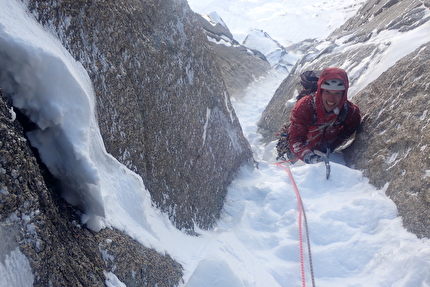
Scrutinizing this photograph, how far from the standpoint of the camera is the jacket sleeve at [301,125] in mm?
4840

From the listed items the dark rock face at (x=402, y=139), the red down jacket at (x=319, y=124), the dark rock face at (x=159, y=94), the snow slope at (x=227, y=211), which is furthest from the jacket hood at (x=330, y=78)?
the dark rock face at (x=159, y=94)

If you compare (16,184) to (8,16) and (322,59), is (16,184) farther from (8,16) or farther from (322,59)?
(322,59)

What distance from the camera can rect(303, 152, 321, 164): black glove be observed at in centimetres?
461

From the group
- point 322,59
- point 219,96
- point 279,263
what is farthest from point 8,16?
point 322,59

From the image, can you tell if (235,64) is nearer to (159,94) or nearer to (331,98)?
(331,98)

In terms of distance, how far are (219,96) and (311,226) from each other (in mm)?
2394

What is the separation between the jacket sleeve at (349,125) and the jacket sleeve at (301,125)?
0.52 meters

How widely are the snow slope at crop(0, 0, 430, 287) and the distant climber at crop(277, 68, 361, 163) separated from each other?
796 millimetres

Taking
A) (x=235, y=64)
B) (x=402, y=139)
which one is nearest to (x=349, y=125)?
(x=402, y=139)

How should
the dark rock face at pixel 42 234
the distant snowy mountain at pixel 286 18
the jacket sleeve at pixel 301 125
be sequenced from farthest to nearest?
the distant snowy mountain at pixel 286 18
the jacket sleeve at pixel 301 125
the dark rock face at pixel 42 234

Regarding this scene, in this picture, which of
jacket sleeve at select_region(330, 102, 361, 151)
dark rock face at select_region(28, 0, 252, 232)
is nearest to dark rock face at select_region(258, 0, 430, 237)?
jacket sleeve at select_region(330, 102, 361, 151)

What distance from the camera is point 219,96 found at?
4633 mm

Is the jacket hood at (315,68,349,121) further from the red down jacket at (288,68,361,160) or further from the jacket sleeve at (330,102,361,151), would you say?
the jacket sleeve at (330,102,361,151)

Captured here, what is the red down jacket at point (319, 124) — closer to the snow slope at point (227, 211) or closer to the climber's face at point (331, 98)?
the climber's face at point (331, 98)
